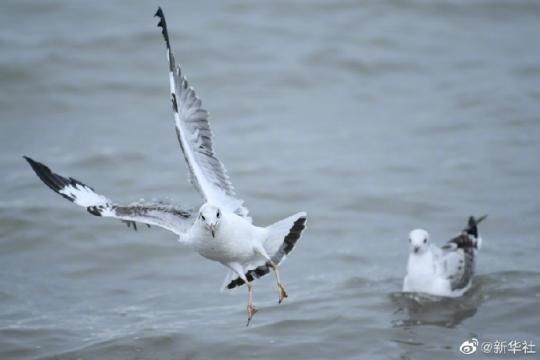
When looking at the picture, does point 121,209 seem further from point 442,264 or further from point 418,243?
point 442,264

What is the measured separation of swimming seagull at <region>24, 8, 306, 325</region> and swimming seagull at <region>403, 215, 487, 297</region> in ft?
6.61

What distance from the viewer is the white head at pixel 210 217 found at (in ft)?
20.5

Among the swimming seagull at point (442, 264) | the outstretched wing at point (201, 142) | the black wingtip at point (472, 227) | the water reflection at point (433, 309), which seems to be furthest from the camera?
the black wingtip at point (472, 227)

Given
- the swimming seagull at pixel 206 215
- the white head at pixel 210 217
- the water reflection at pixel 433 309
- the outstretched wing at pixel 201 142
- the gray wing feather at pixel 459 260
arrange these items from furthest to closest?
1. the gray wing feather at pixel 459 260
2. the water reflection at pixel 433 309
3. the outstretched wing at pixel 201 142
4. the swimming seagull at pixel 206 215
5. the white head at pixel 210 217

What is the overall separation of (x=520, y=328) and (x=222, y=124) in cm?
680

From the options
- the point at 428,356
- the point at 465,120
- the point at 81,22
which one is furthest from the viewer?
the point at 81,22

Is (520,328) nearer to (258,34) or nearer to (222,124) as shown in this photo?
(222,124)

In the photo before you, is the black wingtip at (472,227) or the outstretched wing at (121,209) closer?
the outstretched wing at (121,209)

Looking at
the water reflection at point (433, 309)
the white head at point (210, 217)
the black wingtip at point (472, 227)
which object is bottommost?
the water reflection at point (433, 309)

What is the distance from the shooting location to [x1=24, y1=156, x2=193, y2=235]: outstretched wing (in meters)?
6.62

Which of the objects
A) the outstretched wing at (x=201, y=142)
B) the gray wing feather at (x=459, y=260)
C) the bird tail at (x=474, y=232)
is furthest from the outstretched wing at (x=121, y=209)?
the bird tail at (x=474, y=232)

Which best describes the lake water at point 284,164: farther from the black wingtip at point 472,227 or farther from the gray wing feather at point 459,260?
the black wingtip at point 472,227

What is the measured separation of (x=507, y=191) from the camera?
35.3 ft

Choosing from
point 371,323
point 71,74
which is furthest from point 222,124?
Result: point 371,323
